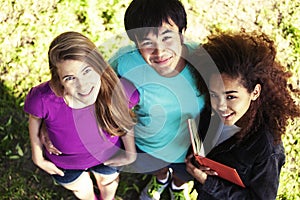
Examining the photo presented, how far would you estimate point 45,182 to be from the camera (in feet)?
9.44

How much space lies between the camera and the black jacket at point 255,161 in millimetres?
1970

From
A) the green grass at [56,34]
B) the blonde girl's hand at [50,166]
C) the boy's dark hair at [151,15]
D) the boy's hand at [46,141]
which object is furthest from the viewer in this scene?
the green grass at [56,34]

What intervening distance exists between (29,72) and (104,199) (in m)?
0.94

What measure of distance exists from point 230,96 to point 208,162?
1.16 ft

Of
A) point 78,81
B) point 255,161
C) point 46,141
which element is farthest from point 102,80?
point 255,161

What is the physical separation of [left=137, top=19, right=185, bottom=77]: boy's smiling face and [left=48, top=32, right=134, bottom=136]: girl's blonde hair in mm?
161

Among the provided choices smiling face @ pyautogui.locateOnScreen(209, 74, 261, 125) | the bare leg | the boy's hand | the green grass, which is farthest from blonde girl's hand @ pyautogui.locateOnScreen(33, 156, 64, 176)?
smiling face @ pyautogui.locateOnScreen(209, 74, 261, 125)

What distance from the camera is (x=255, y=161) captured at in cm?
198

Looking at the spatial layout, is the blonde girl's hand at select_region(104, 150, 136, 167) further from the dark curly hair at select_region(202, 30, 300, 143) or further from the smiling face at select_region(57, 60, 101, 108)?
the dark curly hair at select_region(202, 30, 300, 143)

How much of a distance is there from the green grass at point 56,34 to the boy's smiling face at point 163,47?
29.8 inches

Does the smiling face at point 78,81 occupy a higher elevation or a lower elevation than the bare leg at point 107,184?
higher

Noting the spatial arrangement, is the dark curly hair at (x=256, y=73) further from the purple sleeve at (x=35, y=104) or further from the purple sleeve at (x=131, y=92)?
the purple sleeve at (x=35, y=104)

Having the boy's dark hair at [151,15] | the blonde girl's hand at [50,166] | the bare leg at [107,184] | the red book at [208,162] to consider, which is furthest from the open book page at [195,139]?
the blonde girl's hand at [50,166]

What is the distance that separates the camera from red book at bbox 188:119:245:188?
202cm
